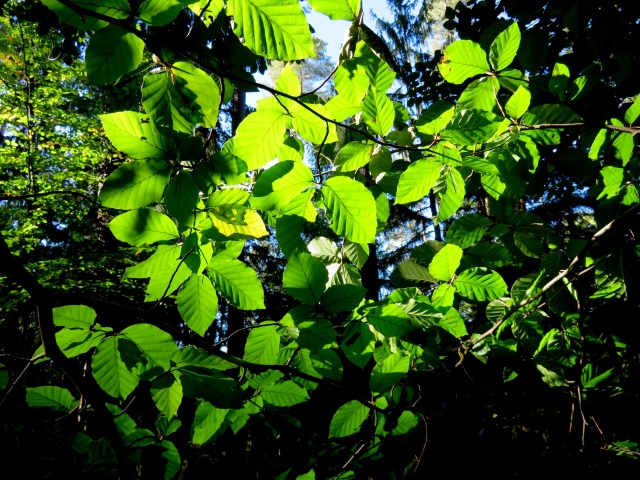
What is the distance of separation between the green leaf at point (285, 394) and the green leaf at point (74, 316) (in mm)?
Answer: 441

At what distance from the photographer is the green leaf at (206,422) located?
832 millimetres

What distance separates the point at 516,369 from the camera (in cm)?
126

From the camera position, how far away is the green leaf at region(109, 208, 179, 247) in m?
0.73

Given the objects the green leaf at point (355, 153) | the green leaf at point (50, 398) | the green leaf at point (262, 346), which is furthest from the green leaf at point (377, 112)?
the green leaf at point (50, 398)

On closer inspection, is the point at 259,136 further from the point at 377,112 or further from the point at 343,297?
the point at 343,297

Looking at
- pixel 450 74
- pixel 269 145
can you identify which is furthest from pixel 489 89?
pixel 269 145

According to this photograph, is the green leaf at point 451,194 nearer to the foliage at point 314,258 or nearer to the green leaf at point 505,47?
the foliage at point 314,258

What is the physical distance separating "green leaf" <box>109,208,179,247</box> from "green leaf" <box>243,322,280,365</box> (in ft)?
0.95

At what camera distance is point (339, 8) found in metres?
0.57

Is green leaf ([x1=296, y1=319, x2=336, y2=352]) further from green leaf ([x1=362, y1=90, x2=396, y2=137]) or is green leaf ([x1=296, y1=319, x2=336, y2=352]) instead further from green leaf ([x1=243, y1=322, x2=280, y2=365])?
green leaf ([x1=362, y1=90, x2=396, y2=137])

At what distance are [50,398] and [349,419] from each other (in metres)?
0.71

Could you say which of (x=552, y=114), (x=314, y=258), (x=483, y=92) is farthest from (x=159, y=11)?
(x=552, y=114)

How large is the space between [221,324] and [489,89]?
12.0 metres

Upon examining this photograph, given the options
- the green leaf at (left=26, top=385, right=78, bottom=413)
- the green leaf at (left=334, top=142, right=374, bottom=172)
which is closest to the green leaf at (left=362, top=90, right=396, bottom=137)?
the green leaf at (left=334, top=142, right=374, bottom=172)
